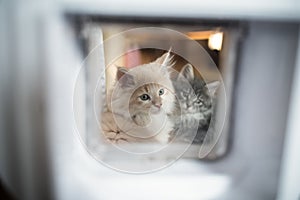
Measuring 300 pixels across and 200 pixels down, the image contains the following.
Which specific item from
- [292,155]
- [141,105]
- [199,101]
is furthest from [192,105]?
[292,155]

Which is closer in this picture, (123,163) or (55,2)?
(55,2)

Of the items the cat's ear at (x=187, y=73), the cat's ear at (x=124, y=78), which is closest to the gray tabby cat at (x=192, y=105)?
the cat's ear at (x=187, y=73)

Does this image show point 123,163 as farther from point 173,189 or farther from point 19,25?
point 19,25

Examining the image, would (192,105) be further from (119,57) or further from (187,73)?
(119,57)

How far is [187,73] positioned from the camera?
639 millimetres

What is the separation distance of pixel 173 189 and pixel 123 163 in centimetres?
14

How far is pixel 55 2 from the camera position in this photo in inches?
20.9

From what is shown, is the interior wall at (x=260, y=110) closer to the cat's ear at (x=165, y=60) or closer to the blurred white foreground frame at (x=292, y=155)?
the blurred white foreground frame at (x=292, y=155)

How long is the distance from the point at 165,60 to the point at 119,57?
108 mm

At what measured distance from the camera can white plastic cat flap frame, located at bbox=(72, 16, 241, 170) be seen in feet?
1.91

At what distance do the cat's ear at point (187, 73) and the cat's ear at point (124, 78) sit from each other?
4.6 inches

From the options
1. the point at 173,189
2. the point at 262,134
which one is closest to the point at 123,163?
the point at 173,189

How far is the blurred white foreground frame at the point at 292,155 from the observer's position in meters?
0.62

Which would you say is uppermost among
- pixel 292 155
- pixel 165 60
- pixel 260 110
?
pixel 165 60
